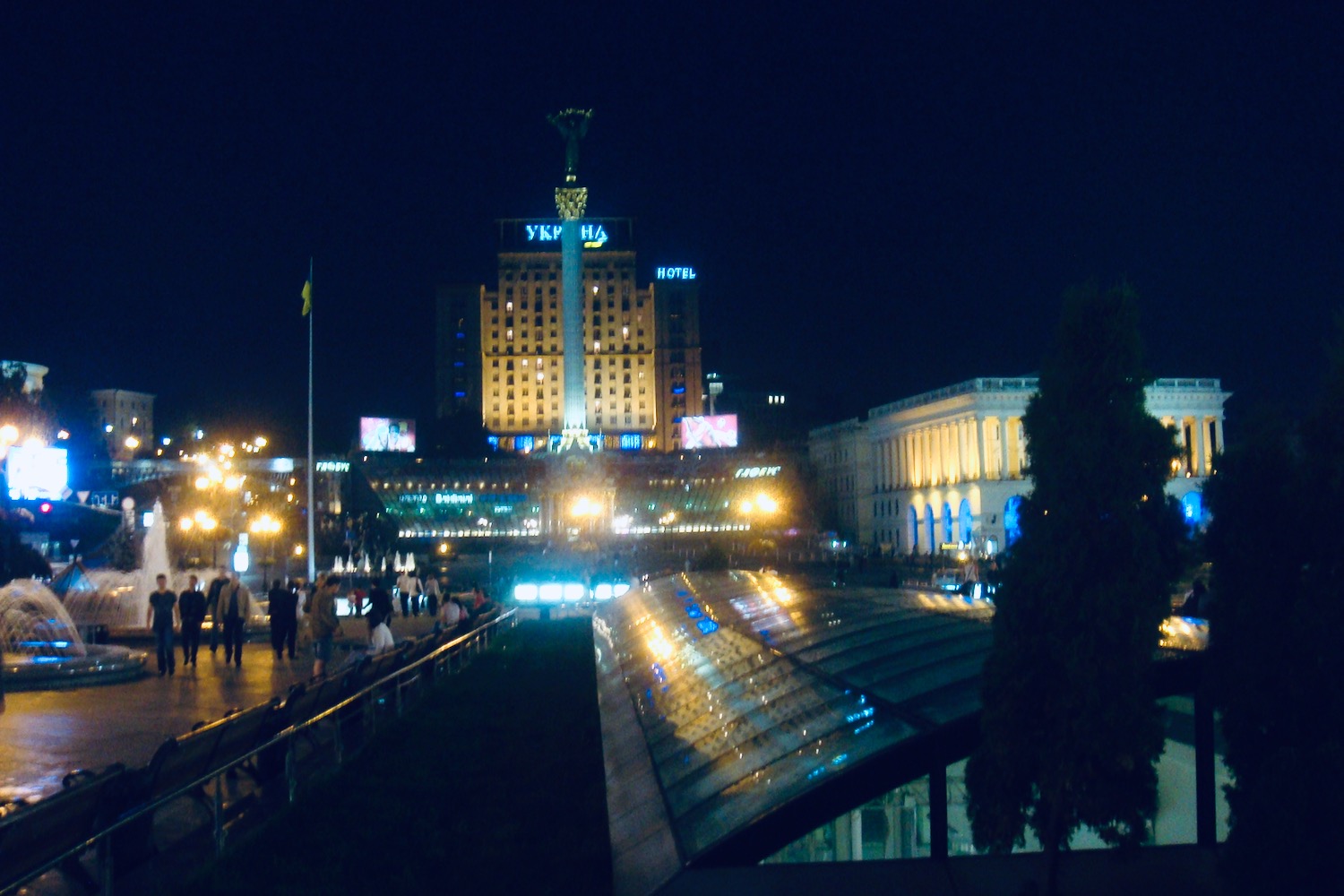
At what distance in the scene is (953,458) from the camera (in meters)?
92.9

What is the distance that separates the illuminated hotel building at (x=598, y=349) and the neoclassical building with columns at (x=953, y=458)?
114 ft

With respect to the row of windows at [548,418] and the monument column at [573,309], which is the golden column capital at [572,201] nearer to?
the monument column at [573,309]

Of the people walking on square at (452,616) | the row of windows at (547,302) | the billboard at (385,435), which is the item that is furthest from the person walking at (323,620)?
the row of windows at (547,302)

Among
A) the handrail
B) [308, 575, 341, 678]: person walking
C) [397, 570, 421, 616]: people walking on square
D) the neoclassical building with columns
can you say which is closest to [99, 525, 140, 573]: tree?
[397, 570, 421, 616]: people walking on square

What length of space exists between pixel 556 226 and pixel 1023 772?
147226mm

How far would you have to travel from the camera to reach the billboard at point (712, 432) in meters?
107

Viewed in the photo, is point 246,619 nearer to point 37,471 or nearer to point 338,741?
point 338,741

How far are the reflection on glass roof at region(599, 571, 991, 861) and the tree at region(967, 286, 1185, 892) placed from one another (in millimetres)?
658

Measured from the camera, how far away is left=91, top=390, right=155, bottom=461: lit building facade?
13962cm

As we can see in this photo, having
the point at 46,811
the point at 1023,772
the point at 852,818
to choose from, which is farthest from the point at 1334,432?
the point at 46,811

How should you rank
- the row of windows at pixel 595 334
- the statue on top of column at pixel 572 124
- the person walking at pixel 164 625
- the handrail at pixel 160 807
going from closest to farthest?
the handrail at pixel 160 807
the person walking at pixel 164 625
the statue on top of column at pixel 572 124
the row of windows at pixel 595 334

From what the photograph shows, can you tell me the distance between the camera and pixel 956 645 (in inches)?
→ 344

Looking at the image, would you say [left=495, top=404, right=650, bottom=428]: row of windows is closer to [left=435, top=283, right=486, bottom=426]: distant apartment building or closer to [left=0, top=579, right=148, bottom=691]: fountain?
[left=435, top=283, right=486, bottom=426]: distant apartment building

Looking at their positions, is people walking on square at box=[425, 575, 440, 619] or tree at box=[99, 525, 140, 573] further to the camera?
tree at box=[99, 525, 140, 573]
